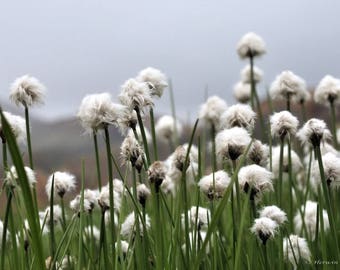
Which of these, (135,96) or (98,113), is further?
(135,96)

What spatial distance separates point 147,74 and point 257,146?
19.6 inches

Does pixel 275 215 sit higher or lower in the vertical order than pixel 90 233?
lower

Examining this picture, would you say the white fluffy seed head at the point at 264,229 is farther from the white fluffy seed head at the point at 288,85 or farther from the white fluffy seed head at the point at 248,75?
the white fluffy seed head at the point at 248,75

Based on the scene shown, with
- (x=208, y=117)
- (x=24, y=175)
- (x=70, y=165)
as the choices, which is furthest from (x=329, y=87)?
(x=70, y=165)

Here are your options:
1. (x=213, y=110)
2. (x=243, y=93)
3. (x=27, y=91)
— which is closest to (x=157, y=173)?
(x=27, y=91)

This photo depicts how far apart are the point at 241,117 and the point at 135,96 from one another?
0.57 metres

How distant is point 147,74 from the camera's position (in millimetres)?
2486

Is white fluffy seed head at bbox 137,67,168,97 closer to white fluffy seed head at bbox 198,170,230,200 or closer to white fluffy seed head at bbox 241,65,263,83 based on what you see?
white fluffy seed head at bbox 198,170,230,200

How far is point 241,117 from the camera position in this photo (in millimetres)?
2506

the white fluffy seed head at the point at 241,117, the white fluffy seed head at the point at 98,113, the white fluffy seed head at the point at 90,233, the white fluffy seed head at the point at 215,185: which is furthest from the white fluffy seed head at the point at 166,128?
the white fluffy seed head at the point at 98,113

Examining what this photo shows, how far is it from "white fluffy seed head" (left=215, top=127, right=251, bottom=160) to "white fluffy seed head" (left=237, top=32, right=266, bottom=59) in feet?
8.94

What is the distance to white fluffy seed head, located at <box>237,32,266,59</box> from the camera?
479cm

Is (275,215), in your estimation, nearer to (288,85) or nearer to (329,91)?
(288,85)

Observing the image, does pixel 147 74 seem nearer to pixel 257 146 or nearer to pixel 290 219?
pixel 257 146
